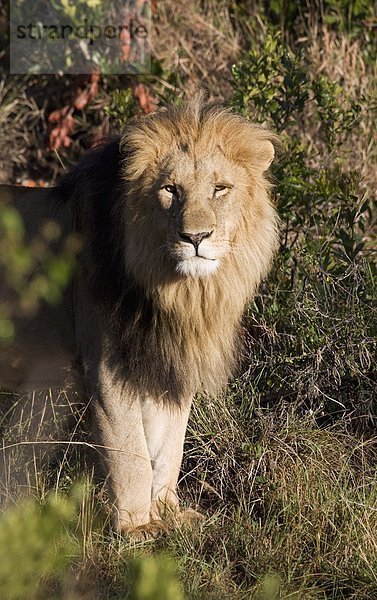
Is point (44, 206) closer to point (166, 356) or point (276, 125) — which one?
point (166, 356)

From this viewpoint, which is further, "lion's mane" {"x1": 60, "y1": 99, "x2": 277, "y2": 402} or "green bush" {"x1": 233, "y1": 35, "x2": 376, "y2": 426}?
"green bush" {"x1": 233, "y1": 35, "x2": 376, "y2": 426}

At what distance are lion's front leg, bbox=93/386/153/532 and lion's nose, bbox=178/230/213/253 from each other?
76 cm

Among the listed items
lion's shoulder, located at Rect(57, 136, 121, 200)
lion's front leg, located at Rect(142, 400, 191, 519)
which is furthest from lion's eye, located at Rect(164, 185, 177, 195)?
lion's front leg, located at Rect(142, 400, 191, 519)

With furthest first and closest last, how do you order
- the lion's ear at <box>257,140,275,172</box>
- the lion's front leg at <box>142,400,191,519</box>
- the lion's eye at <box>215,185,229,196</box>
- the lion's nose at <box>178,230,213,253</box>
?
the lion's front leg at <box>142,400,191,519</box>, the lion's ear at <box>257,140,275,172</box>, the lion's eye at <box>215,185,229,196</box>, the lion's nose at <box>178,230,213,253</box>

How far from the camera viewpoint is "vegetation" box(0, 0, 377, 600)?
12.5 ft

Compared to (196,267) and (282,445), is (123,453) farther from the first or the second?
(196,267)

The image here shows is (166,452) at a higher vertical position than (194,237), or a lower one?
lower

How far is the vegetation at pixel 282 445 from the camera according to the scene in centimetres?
380

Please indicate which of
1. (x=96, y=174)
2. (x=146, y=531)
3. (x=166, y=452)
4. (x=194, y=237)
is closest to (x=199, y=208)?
(x=194, y=237)

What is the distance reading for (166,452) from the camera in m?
4.52

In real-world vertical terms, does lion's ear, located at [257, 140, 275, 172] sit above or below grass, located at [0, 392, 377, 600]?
above

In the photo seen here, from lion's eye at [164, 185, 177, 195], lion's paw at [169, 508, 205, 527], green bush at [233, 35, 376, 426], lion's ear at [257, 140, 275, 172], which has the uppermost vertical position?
lion's ear at [257, 140, 275, 172]

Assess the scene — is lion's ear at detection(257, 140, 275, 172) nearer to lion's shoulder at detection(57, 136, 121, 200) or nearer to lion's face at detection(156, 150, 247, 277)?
lion's face at detection(156, 150, 247, 277)

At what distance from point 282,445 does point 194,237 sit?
4.19 feet
